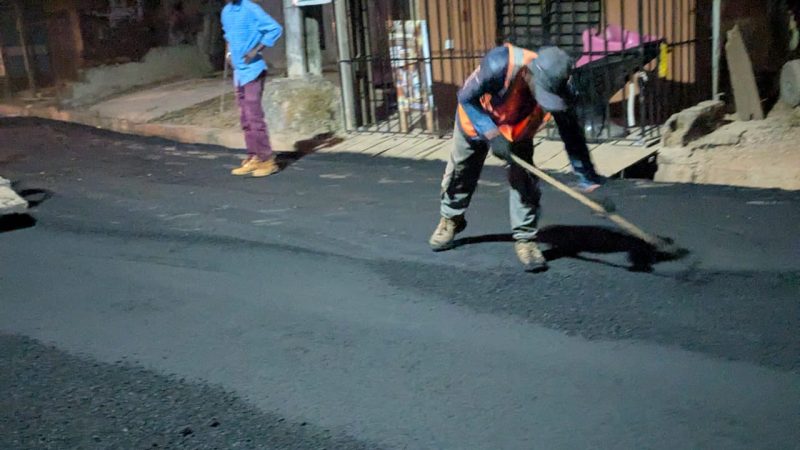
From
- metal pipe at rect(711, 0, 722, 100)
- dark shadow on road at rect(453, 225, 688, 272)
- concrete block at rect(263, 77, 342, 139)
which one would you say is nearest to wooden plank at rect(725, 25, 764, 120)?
metal pipe at rect(711, 0, 722, 100)

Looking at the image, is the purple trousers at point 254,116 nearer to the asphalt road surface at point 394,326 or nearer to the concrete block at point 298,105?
the asphalt road surface at point 394,326

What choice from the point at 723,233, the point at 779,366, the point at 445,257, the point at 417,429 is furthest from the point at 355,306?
the point at 723,233

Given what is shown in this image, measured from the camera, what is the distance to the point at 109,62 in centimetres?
1406

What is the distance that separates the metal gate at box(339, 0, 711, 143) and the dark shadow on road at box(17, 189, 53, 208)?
137 inches

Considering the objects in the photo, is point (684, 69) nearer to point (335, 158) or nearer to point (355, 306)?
point (335, 158)

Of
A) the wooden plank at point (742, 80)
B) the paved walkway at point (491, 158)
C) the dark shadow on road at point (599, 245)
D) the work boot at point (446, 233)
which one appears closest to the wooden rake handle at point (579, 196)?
the dark shadow on road at point (599, 245)

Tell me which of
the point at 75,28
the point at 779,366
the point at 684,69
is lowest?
the point at 779,366

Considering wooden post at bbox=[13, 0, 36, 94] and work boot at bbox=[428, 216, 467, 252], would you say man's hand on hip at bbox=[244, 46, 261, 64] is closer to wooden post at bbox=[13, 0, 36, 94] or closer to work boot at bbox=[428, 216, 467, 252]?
work boot at bbox=[428, 216, 467, 252]

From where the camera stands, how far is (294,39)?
9.18 m

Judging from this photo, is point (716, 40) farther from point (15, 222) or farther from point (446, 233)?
point (15, 222)

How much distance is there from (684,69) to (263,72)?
450 cm

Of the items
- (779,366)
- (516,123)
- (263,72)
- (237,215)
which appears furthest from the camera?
(263,72)

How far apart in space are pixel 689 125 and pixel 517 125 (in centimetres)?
333

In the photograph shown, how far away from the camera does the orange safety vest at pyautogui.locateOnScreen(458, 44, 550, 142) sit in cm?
437
